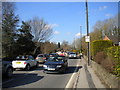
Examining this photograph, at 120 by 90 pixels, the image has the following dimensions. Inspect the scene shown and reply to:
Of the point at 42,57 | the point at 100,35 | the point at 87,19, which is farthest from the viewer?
the point at 100,35

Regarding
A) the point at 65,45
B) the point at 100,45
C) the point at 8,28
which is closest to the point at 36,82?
the point at 100,45

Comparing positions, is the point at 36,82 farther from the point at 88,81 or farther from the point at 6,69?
the point at 88,81

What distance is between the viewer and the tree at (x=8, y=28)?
25062 mm

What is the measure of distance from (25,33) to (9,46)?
9.65 meters

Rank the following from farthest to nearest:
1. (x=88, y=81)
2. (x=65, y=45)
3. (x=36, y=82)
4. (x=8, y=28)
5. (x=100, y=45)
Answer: (x=65, y=45) → (x=8, y=28) → (x=100, y=45) → (x=88, y=81) → (x=36, y=82)

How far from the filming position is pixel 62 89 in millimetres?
7180

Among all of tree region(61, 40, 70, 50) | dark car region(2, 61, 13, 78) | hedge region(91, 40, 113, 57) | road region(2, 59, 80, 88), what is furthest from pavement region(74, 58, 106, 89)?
tree region(61, 40, 70, 50)

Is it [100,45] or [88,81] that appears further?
[100,45]

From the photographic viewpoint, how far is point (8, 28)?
27141 millimetres

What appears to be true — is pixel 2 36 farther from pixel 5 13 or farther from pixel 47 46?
pixel 47 46

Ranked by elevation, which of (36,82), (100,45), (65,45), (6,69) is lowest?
(36,82)

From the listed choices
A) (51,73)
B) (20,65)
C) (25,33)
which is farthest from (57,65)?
(25,33)

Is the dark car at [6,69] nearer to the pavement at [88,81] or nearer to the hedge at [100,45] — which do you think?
the pavement at [88,81]

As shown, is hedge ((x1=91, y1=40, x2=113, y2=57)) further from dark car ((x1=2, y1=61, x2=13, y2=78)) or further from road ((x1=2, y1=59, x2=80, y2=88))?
dark car ((x1=2, y1=61, x2=13, y2=78))
